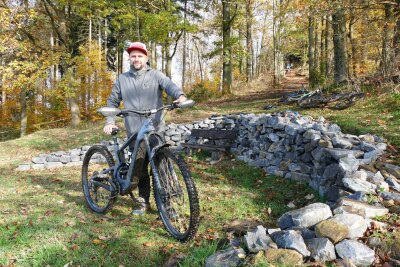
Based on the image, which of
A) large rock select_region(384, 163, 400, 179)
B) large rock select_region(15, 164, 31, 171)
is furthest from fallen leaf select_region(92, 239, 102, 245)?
large rock select_region(15, 164, 31, 171)

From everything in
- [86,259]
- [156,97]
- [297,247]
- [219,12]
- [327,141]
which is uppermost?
[219,12]

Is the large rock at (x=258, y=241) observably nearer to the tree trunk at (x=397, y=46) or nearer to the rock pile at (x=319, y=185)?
the rock pile at (x=319, y=185)

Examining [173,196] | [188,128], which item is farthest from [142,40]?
[173,196]

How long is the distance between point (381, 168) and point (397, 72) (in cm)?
617

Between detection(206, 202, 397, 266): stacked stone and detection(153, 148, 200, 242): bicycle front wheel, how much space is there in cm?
73

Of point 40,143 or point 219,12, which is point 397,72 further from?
point 219,12

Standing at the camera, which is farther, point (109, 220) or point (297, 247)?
point (109, 220)

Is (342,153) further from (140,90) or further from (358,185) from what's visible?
(140,90)

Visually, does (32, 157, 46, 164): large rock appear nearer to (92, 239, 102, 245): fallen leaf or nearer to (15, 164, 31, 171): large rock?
(15, 164, 31, 171): large rock

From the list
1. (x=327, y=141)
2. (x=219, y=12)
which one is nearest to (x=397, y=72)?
(x=327, y=141)

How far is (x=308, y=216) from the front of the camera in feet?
9.16

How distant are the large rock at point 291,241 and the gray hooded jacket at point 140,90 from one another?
1.94 meters

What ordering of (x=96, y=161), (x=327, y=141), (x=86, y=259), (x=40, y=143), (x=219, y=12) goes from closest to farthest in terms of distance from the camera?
(x=86, y=259) < (x=327, y=141) < (x=96, y=161) < (x=40, y=143) < (x=219, y=12)

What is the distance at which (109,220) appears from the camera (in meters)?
4.07
